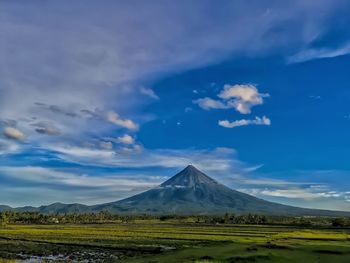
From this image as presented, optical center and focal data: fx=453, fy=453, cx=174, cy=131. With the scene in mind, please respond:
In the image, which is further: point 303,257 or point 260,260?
point 303,257

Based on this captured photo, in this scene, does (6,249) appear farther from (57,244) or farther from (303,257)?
(303,257)

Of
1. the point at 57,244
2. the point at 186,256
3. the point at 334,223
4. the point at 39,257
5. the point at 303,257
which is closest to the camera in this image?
the point at 303,257

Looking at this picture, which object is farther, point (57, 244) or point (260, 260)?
point (57, 244)

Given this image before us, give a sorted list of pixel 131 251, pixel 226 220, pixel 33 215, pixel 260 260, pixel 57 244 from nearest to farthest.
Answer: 1. pixel 260 260
2. pixel 131 251
3. pixel 57 244
4. pixel 226 220
5. pixel 33 215

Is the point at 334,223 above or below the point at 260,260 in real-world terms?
above

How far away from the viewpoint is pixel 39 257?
138 feet

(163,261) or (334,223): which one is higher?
(334,223)

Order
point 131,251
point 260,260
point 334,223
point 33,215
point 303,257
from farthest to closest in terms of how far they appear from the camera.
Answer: point 33,215 < point 334,223 < point 131,251 < point 303,257 < point 260,260

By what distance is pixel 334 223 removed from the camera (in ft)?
401

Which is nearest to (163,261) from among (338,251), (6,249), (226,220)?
(338,251)

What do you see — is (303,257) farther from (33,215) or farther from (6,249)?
(33,215)

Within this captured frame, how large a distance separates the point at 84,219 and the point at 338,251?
148746 millimetres

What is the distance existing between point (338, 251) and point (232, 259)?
916 centimetres

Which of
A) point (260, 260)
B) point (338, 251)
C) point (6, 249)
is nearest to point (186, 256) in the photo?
point (260, 260)
